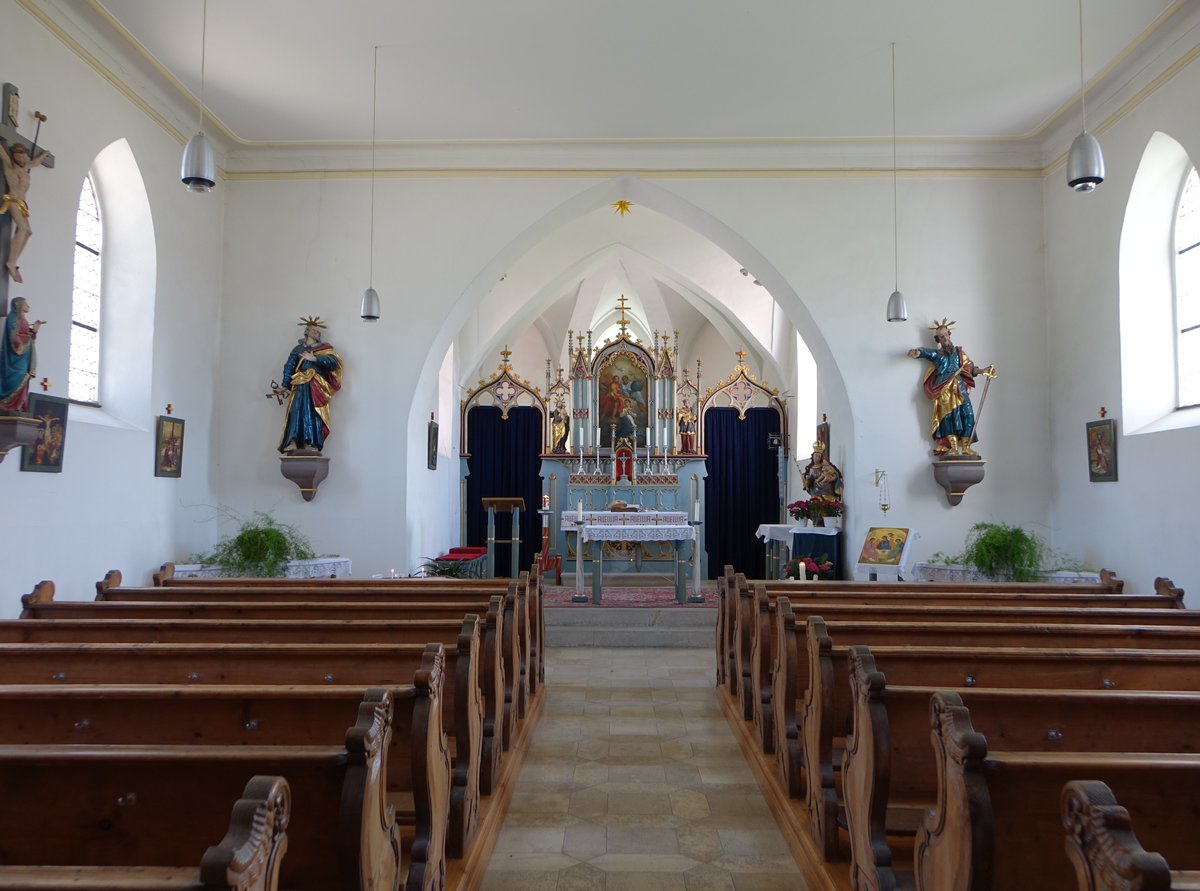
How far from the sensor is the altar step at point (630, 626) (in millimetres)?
8891

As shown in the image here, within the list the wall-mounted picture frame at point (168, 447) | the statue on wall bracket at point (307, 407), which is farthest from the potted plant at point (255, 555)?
the wall-mounted picture frame at point (168, 447)

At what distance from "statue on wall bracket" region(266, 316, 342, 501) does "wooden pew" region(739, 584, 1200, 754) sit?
5711 millimetres

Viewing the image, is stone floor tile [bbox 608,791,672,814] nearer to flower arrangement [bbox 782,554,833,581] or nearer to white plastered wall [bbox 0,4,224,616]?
white plastered wall [bbox 0,4,224,616]

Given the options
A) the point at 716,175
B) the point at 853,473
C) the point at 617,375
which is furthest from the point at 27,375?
the point at 617,375

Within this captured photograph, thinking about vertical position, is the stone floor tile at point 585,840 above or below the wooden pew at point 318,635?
below

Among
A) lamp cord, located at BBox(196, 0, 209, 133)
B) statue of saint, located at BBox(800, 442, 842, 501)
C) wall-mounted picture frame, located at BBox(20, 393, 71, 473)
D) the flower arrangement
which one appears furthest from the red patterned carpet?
lamp cord, located at BBox(196, 0, 209, 133)

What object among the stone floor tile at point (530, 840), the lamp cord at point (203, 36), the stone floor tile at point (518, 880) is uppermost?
the lamp cord at point (203, 36)

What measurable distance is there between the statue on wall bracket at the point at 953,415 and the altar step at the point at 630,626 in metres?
2.90

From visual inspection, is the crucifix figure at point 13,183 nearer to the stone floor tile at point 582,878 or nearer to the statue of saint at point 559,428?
the stone floor tile at point 582,878

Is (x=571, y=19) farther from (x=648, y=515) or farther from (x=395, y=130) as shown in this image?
(x=648, y=515)

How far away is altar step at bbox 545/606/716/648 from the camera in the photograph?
8.89 metres

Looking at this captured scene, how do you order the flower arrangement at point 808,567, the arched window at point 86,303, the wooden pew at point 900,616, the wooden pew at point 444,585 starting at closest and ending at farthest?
the wooden pew at point 900,616
the wooden pew at point 444,585
the arched window at point 86,303
the flower arrangement at point 808,567

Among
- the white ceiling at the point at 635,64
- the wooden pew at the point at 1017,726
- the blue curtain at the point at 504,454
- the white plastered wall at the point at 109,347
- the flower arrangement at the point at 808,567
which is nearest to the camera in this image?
the wooden pew at the point at 1017,726

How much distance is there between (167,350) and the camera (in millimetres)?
8680
